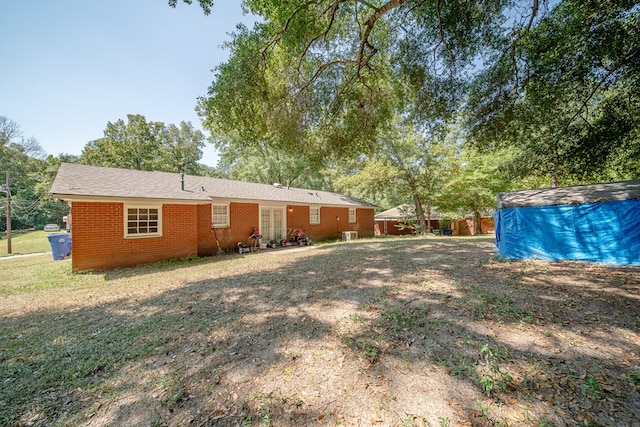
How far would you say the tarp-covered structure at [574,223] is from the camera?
652cm

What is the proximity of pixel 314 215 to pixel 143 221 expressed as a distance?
10.0 m

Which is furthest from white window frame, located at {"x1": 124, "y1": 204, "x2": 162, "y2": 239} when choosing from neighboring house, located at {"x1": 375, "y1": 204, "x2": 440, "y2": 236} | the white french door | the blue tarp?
neighboring house, located at {"x1": 375, "y1": 204, "x2": 440, "y2": 236}

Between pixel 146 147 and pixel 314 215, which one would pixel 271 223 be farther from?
pixel 146 147

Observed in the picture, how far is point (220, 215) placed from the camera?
39.4 ft

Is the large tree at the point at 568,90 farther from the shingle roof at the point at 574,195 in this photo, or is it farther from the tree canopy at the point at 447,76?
the shingle roof at the point at 574,195

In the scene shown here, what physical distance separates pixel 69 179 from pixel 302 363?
34.8ft

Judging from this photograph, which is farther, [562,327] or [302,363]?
[562,327]

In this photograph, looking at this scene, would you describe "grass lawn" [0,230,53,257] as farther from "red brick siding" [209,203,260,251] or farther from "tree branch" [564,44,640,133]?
"tree branch" [564,44,640,133]

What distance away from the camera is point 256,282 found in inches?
241

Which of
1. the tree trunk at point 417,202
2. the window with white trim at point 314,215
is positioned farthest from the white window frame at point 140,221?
the tree trunk at point 417,202

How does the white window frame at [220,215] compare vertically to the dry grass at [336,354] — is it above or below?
above

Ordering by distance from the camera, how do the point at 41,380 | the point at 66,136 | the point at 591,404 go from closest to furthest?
the point at 591,404 → the point at 41,380 → the point at 66,136

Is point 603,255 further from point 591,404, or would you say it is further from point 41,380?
point 41,380

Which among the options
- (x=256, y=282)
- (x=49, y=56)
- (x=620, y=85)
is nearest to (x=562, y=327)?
(x=256, y=282)
